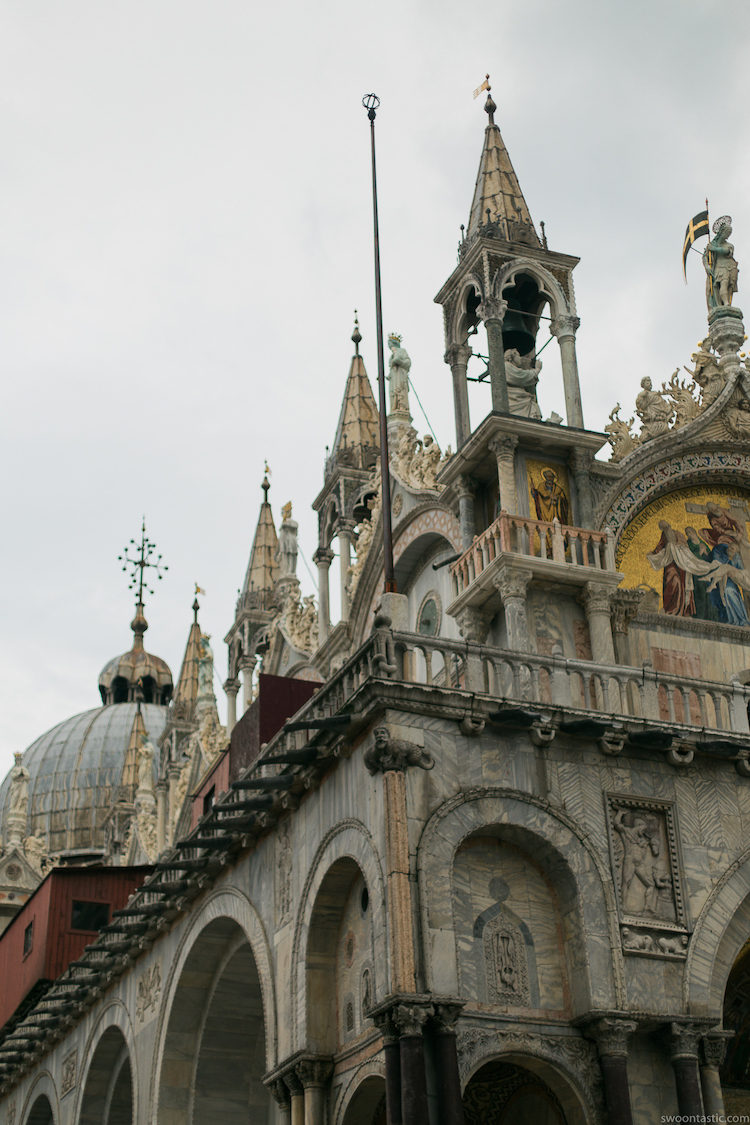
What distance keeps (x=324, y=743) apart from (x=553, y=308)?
13.2m

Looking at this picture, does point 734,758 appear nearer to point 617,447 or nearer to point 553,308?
point 617,447

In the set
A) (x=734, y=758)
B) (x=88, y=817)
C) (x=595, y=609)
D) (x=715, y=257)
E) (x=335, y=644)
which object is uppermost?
(x=88, y=817)

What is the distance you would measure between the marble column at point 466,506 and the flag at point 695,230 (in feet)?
30.7

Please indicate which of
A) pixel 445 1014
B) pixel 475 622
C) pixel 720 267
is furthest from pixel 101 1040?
pixel 720 267

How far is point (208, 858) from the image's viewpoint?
28.8 meters

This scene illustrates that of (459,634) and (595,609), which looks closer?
(595,609)

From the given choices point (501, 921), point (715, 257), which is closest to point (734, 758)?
point (501, 921)

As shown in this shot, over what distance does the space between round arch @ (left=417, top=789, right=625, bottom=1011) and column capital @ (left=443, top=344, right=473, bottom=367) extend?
13.0 m

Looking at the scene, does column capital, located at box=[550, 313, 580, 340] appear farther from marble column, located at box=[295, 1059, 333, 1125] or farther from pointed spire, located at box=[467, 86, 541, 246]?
marble column, located at box=[295, 1059, 333, 1125]

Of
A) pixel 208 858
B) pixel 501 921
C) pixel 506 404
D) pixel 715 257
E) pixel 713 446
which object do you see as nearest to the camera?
pixel 501 921

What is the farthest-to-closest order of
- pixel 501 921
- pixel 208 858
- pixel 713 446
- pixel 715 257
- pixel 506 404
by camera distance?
pixel 715 257 → pixel 713 446 → pixel 506 404 → pixel 208 858 → pixel 501 921

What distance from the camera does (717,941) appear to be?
23.0m

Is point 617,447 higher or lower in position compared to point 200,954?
higher

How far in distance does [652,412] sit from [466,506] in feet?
15.6
